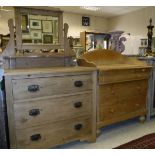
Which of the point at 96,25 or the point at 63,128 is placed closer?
the point at 63,128

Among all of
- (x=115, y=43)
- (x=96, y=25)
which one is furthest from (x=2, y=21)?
(x=115, y=43)

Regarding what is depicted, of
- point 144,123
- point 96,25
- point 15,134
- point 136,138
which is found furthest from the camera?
point 96,25

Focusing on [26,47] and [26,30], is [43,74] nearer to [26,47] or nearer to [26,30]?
[26,47]

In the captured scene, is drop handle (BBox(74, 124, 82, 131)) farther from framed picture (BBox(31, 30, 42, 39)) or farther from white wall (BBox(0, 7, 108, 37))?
white wall (BBox(0, 7, 108, 37))

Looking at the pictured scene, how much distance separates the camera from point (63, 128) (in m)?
1.67

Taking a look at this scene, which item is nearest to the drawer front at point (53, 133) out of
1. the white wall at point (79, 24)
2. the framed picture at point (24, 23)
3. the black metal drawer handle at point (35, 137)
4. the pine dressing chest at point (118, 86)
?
the black metal drawer handle at point (35, 137)

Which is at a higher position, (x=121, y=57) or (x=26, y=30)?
(x=26, y=30)

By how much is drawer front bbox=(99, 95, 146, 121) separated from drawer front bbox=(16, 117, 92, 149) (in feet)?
0.84

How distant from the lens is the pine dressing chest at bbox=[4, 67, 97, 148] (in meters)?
1.43

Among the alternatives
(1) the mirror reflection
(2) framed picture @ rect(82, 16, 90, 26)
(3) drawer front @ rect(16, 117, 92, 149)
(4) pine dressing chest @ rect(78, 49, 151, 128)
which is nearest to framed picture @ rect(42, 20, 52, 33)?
(1) the mirror reflection

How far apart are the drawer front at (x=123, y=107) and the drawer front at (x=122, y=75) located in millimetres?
270

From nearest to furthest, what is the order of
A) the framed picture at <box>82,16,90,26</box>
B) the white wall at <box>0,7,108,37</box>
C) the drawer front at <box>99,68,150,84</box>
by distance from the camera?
the drawer front at <box>99,68,150,84</box>, the white wall at <box>0,7,108,37</box>, the framed picture at <box>82,16,90,26</box>

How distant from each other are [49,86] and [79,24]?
5431mm

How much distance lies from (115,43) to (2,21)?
13.3 feet
